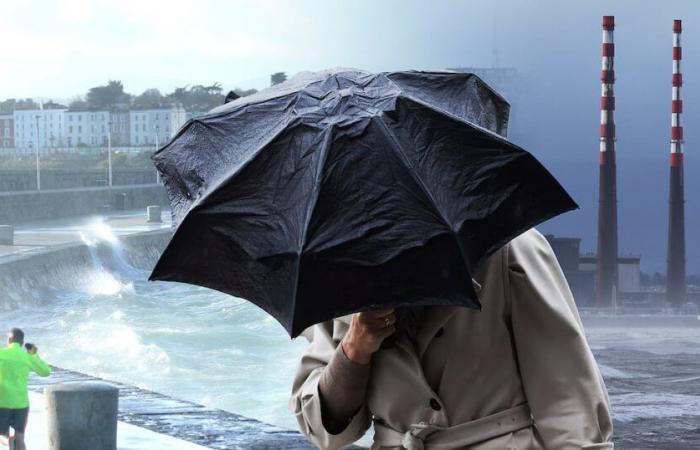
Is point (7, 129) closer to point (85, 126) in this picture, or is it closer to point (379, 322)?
point (85, 126)

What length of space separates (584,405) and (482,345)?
135 mm

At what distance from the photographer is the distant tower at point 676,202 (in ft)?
145

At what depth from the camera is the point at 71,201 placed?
49.7m

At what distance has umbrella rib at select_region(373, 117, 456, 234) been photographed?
144cm

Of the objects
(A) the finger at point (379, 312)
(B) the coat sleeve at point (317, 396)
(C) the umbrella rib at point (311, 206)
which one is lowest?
(B) the coat sleeve at point (317, 396)

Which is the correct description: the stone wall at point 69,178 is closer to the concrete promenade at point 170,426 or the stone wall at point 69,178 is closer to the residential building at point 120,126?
the residential building at point 120,126

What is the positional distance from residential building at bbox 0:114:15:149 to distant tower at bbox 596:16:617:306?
52618mm

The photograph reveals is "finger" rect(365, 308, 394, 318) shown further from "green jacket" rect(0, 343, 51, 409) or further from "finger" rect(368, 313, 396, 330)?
"green jacket" rect(0, 343, 51, 409)

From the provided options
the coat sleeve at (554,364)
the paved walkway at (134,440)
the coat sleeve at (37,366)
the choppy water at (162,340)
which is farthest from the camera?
the choppy water at (162,340)

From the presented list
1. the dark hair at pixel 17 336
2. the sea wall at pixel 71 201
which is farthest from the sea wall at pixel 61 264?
the dark hair at pixel 17 336

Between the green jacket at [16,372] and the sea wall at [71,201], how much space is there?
119 ft

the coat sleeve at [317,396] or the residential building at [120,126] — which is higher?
the residential building at [120,126]

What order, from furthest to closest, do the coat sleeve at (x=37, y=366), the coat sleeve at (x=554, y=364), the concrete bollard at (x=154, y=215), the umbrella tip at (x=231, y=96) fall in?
1. the concrete bollard at (x=154, y=215)
2. the coat sleeve at (x=37, y=366)
3. the umbrella tip at (x=231, y=96)
4. the coat sleeve at (x=554, y=364)

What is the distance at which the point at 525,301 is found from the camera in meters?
1.43
